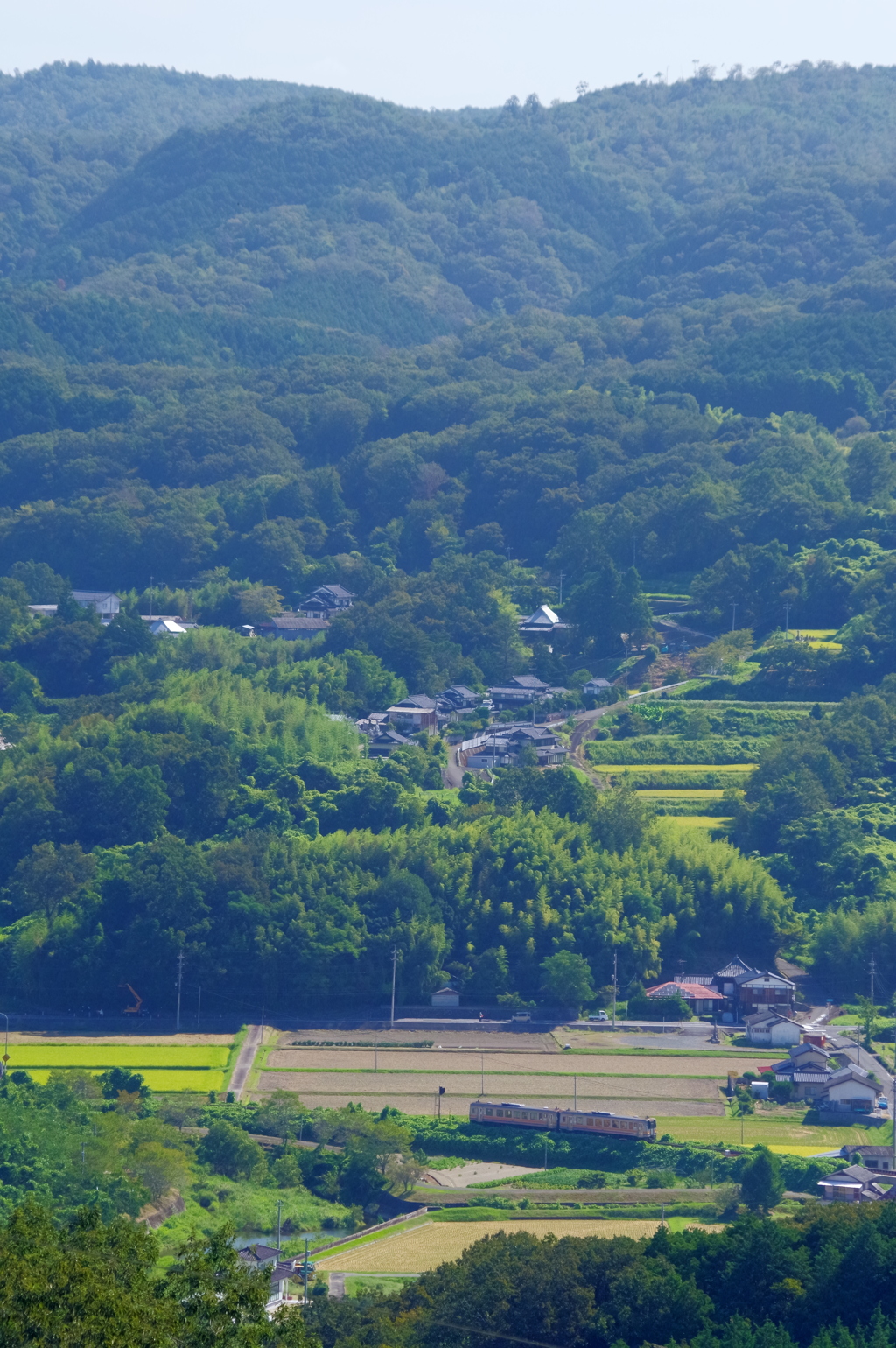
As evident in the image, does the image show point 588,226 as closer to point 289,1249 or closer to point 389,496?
point 389,496

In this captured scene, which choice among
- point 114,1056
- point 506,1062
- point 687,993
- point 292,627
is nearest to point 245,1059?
point 114,1056

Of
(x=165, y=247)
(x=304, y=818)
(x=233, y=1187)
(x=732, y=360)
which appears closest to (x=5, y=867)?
(x=304, y=818)

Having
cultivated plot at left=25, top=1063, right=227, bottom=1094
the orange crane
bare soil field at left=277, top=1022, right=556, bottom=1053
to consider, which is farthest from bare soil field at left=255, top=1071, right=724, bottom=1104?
the orange crane

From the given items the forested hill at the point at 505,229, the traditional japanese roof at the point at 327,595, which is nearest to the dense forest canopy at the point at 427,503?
the forested hill at the point at 505,229

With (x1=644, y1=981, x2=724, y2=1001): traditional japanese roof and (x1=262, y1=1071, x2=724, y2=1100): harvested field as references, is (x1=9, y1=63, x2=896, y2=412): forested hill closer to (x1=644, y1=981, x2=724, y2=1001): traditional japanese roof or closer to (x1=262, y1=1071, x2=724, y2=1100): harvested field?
(x1=644, y1=981, x2=724, y2=1001): traditional japanese roof

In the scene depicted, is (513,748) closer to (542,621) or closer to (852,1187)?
(542,621)
